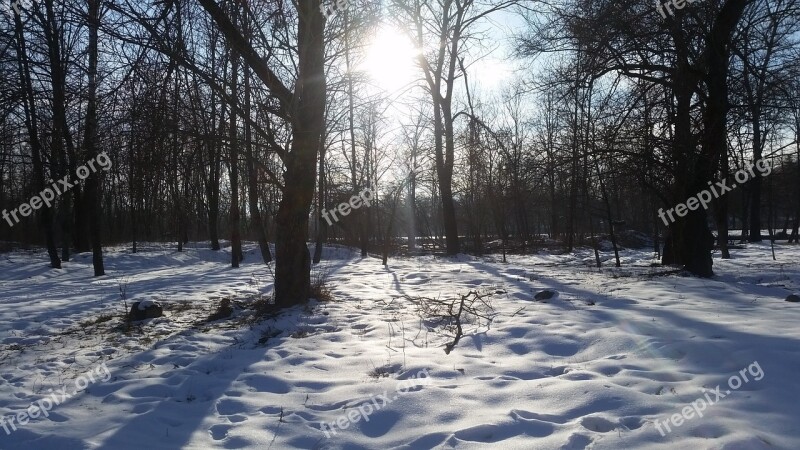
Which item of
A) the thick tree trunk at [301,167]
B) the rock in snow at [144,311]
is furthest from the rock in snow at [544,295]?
the rock in snow at [144,311]

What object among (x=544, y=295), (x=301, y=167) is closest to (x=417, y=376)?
(x=544, y=295)

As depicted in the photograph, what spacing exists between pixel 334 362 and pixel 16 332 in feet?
15.2

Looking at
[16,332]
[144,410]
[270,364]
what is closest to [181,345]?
[270,364]

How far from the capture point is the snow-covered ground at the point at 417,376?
3400 millimetres

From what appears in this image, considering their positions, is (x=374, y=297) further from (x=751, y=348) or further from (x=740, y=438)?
(x=740, y=438)

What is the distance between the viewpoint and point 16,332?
6.82 meters

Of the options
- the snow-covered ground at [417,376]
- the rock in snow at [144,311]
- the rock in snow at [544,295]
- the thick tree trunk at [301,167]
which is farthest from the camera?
the rock in snow at [544,295]

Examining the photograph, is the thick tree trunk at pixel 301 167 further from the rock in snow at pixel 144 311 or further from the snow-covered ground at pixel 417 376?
the rock in snow at pixel 144 311

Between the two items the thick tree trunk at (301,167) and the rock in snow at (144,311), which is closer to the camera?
the rock in snow at (144,311)

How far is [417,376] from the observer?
4.54 metres

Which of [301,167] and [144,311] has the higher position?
[301,167]

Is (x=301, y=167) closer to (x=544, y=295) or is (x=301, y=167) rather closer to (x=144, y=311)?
(x=144, y=311)

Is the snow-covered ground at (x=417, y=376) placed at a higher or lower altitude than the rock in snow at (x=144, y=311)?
lower

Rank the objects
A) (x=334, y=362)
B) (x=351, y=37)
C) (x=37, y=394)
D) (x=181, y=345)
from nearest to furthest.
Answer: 1. (x=37, y=394)
2. (x=334, y=362)
3. (x=181, y=345)
4. (x=351, y=37)
